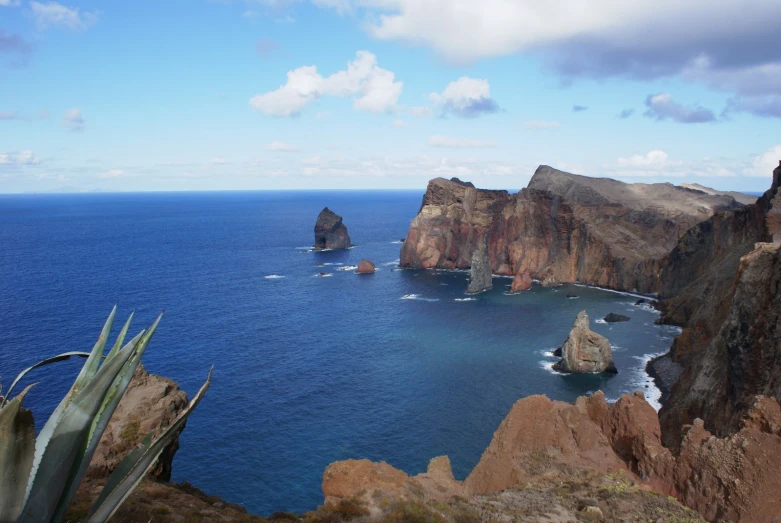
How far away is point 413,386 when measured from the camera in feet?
217

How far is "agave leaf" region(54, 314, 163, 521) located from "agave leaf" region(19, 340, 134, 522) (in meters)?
0.15

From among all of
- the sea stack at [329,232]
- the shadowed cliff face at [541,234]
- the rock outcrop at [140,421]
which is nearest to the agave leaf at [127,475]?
the rock outcrop at [140,421]

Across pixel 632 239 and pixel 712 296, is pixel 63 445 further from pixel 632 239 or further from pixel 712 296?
pixel 632 239

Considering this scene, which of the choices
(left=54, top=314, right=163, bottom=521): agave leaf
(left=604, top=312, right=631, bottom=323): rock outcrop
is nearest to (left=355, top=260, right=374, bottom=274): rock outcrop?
(left=604, top=312, right=631, bottom=323): rock outcrop

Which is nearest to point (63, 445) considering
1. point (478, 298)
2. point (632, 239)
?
point (478, 298)

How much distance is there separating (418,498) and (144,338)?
2131cm

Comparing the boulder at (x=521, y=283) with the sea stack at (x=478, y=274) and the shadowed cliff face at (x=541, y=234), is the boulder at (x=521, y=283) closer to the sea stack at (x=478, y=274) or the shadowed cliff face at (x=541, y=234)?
the shadowed cliff face at (x=541, y=234)

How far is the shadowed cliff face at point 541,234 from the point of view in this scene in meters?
132

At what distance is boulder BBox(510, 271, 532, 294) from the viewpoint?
122 m

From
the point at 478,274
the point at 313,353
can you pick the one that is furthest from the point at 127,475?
the point at 478,274

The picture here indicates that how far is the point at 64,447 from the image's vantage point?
21.5ft

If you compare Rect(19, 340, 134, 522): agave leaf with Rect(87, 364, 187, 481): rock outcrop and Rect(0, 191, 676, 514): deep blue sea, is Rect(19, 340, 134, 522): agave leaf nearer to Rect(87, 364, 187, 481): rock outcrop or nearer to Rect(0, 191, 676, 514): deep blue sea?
Rect(87, 364, 187, 481): rock outcrop

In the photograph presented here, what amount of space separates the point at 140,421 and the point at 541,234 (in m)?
127

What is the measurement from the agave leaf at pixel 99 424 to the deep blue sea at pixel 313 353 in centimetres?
3894
